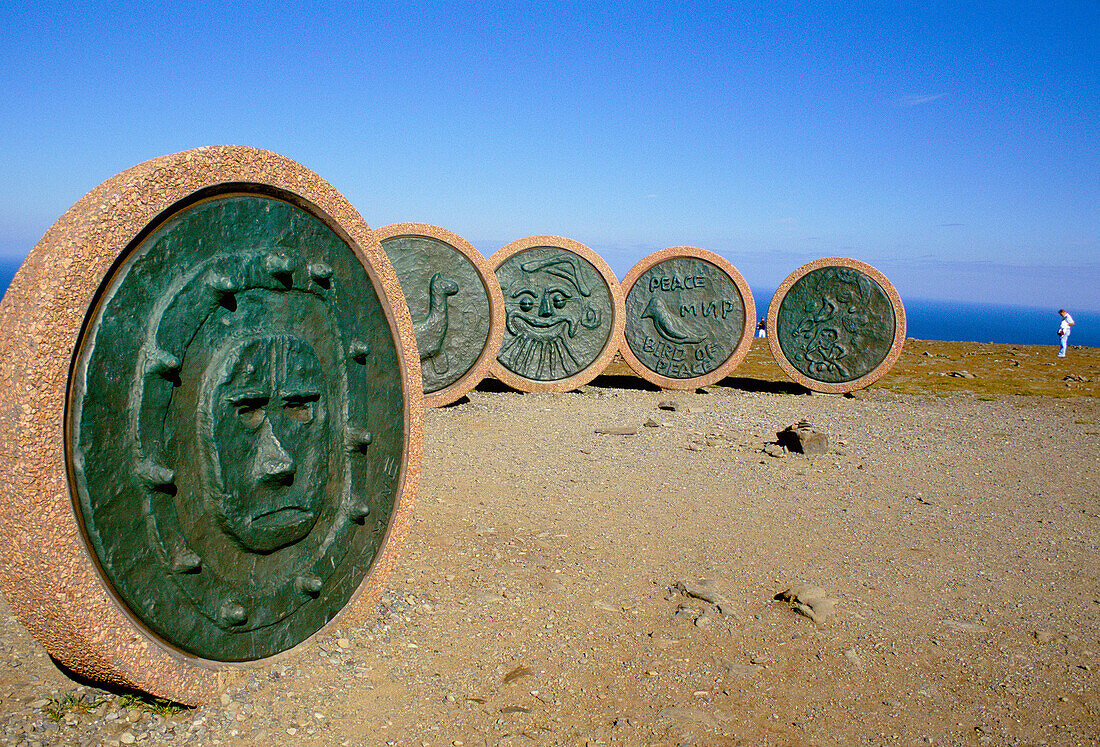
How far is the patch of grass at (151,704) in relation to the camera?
2.23m

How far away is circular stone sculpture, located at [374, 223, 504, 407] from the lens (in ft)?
23.8

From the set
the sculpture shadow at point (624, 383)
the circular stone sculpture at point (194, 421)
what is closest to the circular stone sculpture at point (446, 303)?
the sculpture shadow at point (624, 383)

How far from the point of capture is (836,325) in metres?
9.26

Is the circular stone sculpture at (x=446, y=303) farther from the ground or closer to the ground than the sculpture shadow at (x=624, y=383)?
farther from the ground

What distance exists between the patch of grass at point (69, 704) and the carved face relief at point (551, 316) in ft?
20.2

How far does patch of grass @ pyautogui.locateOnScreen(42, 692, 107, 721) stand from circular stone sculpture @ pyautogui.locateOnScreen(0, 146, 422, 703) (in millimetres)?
251

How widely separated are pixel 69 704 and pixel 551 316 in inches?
258

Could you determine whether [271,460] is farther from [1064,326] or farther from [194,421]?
[1064,326]

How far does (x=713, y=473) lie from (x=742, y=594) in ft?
6.96

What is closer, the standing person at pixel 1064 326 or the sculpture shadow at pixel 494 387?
the sculpture shadow at pixel 494 387

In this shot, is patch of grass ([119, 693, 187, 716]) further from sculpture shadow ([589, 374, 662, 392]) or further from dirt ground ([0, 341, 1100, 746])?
sculpture shadow ([589, 374, 662, 392])

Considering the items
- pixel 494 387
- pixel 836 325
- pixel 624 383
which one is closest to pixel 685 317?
pixel 624 383

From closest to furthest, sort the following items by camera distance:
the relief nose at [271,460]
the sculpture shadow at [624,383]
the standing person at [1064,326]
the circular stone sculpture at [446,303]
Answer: the relief nose at [271,460]
the circular stone sculpture at [446,303]
the sculpture shadow at [624,383]
the standing person at [1064,326]

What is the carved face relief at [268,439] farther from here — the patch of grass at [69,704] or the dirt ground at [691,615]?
the patch of grass at [69,704]
